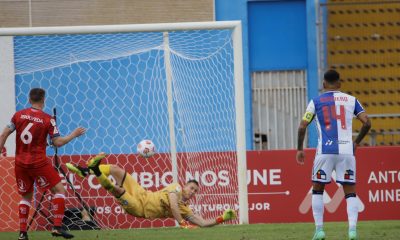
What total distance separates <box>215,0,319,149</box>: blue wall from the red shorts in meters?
10.9

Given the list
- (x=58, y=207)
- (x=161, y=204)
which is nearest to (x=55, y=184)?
(x=58, y=207)

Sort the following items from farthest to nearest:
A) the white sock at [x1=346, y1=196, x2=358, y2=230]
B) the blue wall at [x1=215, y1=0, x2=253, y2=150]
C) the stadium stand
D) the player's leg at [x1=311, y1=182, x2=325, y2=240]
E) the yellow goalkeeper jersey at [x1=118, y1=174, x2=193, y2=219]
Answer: the blue wall at [x1=215, y1=0, x2=253, y2=150]
the stadium stand
the yellow goalkeeper jersey at [x1=118, y1=174, x2=193, y2=219]
the player's leg at [x1=311, y1=182, x2=325, y2=240]
the white sock at [x1=346, y1=196, x2=358, y2=230]

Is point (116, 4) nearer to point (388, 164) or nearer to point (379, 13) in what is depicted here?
point (379, 13)

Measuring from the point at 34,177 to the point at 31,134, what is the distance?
1.71ft

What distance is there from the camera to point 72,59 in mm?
15227

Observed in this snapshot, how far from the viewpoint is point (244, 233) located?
1230 centimetres

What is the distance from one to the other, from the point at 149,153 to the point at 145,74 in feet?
8.95

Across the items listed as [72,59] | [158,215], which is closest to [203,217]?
[158,215]

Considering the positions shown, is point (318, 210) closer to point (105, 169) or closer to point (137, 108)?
point (105, 169)

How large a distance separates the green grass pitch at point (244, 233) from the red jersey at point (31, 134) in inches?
41.2

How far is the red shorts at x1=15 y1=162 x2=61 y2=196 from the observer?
1217cm

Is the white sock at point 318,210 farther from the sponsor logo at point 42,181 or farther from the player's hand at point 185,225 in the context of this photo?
the sponsor logo at point 42,181

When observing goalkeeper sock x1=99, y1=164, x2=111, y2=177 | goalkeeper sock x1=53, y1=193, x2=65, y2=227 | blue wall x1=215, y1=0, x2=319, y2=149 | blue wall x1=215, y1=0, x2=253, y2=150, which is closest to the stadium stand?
blue wall x1=215, y1=0, x2=319, y2=149

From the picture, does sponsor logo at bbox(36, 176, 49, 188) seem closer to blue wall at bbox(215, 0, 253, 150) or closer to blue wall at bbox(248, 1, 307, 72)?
blue wall at bbox(215, 0, 253, 150)
